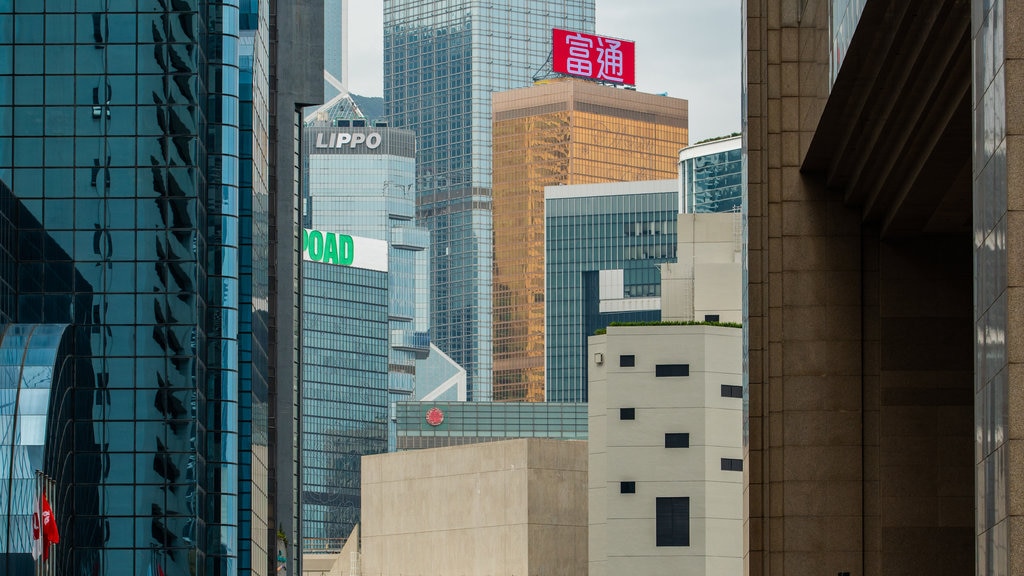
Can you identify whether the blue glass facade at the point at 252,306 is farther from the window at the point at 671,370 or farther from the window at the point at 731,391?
the window at the point at 731,391

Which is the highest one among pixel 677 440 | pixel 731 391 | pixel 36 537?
pixel 731 391

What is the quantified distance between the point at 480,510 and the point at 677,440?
37.8 m

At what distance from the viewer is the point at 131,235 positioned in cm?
12269

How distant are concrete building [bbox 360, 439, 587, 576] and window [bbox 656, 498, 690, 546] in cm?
2875

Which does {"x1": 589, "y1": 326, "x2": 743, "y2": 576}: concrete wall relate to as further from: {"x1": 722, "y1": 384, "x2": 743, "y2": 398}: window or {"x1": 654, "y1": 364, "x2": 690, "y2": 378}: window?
{"x1": 722, "y1": 384, "x2": 743, "y2": 398}: window

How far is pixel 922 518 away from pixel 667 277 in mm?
100761

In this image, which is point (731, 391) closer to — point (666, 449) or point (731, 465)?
point (731, 465)

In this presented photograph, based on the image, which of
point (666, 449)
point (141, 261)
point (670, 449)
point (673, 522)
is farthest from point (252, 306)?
point (673, 522)

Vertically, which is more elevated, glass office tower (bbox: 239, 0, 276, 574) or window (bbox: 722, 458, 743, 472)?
glass office tower (bbox: 239, 0, 276, 574)

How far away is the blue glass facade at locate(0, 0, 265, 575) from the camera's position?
4754 inches

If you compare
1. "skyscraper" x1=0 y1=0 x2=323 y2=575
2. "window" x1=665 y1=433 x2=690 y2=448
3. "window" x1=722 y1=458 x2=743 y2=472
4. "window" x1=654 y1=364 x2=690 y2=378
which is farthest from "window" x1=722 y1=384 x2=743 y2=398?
"skyscraper" x1=0 y1=0 x2=323 y2=575

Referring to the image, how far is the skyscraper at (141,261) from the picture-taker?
119312mm

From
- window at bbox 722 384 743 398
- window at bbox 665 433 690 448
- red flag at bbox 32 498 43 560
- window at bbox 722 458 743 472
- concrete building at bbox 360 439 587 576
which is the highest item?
window at bbox 722 384 743 398

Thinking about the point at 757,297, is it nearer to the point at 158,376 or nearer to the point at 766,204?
the point at 766,204
